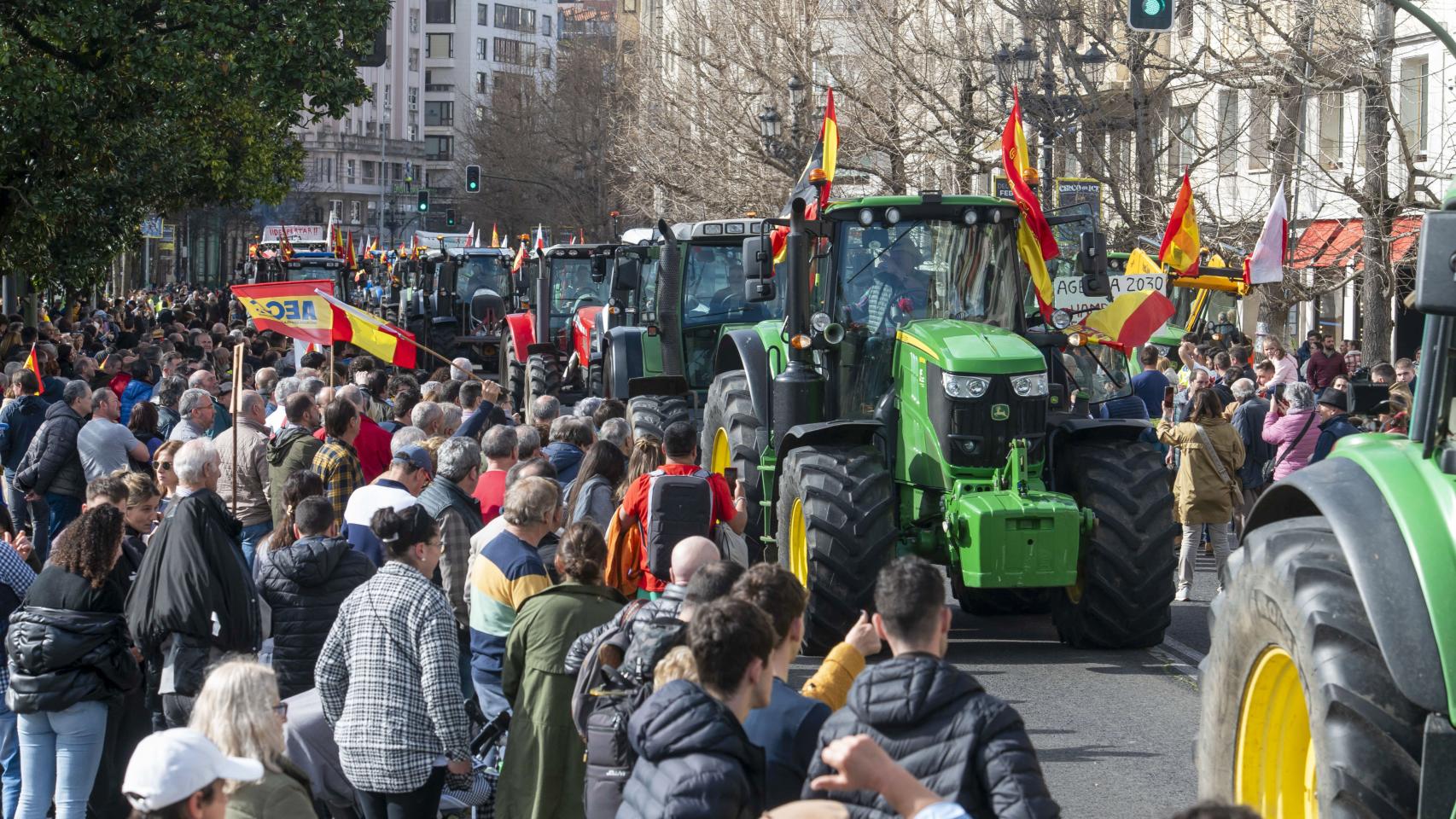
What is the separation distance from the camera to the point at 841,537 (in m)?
10.0

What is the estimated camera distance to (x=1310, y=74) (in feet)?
74.8

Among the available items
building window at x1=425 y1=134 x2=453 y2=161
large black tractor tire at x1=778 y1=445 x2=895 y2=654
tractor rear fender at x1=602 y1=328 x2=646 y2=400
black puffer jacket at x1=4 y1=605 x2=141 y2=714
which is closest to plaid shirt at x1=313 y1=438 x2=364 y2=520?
large black tractor tire at x1=778 y1=445 x2=895 y2=654

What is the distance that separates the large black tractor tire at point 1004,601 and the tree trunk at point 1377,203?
10.3 m

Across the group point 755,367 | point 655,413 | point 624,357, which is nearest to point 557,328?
point 624,357

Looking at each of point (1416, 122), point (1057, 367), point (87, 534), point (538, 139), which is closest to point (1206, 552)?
point (1057, 367)

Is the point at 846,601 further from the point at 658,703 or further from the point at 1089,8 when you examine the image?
the point at 1089,8

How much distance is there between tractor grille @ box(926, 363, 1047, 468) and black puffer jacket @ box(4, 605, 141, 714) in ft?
16.4

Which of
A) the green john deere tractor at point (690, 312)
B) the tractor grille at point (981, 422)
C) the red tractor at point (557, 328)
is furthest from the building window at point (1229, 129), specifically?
the tractor grille at point (981, 422)

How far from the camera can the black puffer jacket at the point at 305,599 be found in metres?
7.25

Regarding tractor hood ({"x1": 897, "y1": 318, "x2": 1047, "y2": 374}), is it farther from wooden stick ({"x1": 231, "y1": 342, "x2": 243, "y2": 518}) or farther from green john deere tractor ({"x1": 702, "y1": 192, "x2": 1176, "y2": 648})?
wooden stick ({"x1": 231, "y1": 342, "x2": 243, "y2": 518})

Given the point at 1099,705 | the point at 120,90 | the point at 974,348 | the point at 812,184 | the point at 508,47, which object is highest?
the point at 508,47

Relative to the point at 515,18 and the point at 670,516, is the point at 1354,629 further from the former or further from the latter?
the point at 515,18

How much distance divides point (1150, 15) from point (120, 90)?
11711 millimetres

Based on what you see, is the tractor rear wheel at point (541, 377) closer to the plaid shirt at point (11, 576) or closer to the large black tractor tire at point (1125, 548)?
the large black tractor tire at point (1125, 548)
